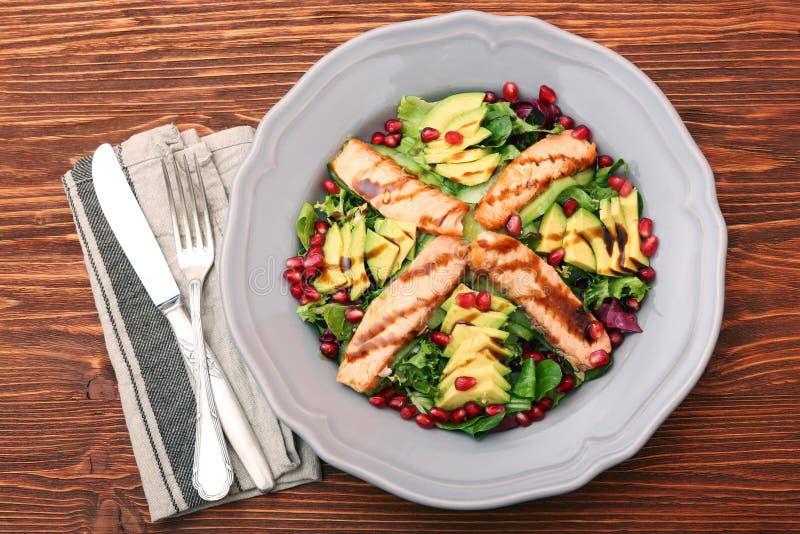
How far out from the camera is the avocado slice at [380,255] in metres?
3.54

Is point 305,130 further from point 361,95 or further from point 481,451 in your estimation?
point 481,451

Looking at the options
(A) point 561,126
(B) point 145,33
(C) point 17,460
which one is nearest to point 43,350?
(C) point 17,460

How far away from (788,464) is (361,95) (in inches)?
124

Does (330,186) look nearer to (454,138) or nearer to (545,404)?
(454,138)

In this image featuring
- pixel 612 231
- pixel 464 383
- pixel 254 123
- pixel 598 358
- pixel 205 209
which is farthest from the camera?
pixel 254 123

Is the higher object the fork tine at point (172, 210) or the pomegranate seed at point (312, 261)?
the fork tine at point (172, 210)

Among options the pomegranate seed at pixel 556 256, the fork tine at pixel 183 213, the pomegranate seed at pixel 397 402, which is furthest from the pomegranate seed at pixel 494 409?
the fork tine at pixel 183 213

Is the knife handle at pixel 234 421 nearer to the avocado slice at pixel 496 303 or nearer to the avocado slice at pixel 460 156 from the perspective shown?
the avocado slice at pixel 496 303

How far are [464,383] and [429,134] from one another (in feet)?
4.42

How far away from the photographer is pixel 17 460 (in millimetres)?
3816

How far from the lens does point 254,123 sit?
398 cm

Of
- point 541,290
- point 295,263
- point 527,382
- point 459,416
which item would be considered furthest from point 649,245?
point 295,263

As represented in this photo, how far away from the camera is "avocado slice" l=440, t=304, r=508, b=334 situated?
135 inches

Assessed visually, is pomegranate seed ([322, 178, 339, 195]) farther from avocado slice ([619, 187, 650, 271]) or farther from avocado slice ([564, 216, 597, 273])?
avocado slice ([619, 187, 650, 271])
